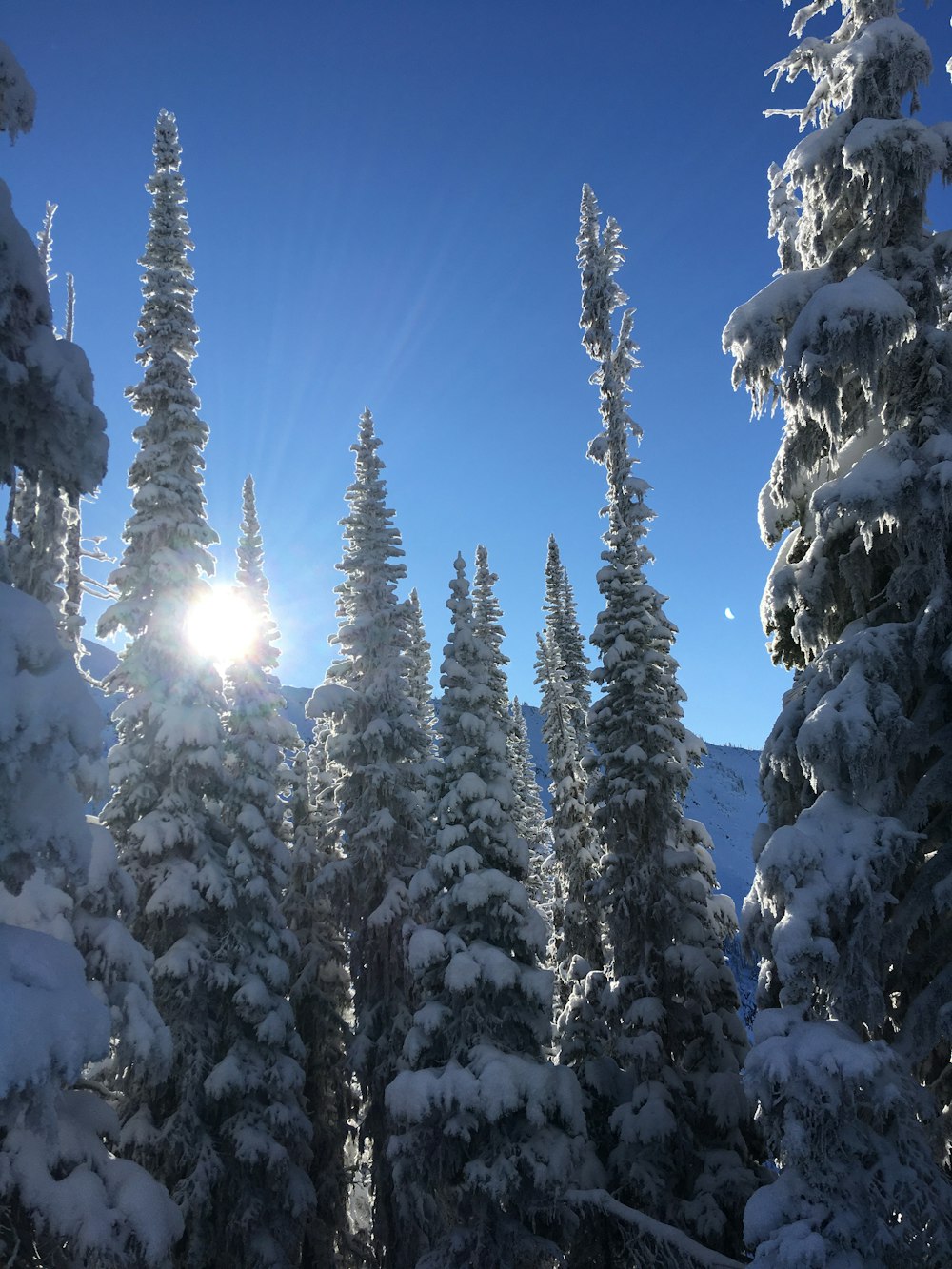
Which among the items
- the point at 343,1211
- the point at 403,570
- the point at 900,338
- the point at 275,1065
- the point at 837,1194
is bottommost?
the point at 343,1211

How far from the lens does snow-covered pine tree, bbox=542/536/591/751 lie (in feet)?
122

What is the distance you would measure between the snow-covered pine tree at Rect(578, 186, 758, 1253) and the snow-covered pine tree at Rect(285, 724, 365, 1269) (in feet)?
27.9

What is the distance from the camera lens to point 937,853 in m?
9.03

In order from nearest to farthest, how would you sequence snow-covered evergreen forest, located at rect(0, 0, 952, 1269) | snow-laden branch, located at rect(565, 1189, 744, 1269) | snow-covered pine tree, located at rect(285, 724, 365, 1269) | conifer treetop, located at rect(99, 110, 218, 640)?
1. snow-covered evergreen forest, located at rect(0, 0, 952, 1269)
2. snow-laden branch, located at rect(565, 1189, 744, 1269)
3. conifer treetop, located at rect(99, 110, 218, 640)
4. snow-covered pine tree, located at rect(285, 724, 365, 1269)

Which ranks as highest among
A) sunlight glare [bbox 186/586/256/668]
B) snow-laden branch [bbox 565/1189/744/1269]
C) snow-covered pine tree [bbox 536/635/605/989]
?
sunlight glare [bbox 186/586/256/668]

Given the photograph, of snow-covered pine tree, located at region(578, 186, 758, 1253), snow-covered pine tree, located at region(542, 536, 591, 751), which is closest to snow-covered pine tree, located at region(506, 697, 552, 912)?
snow-covered pine tree, located at region(542, 536, 591, 751)

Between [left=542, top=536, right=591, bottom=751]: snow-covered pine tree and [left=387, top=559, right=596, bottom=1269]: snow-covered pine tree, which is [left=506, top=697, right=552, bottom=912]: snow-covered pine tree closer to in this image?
[left=542, top=536, right=591, bottom=751]: snow-covered pine tree

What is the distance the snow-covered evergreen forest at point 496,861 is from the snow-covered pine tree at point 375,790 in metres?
0.12

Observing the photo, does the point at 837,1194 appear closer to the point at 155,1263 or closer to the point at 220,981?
the point at 155,1263

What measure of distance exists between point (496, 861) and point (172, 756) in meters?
8.00

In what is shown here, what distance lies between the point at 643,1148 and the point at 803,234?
56.7 ft

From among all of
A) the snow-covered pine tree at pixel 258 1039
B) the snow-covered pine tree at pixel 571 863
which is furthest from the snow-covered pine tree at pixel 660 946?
the snow-covered pine tree at pixel 258 1039

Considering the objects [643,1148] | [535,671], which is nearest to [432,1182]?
[643,1148]

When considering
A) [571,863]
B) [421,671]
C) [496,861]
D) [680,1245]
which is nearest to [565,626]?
[421,671]
